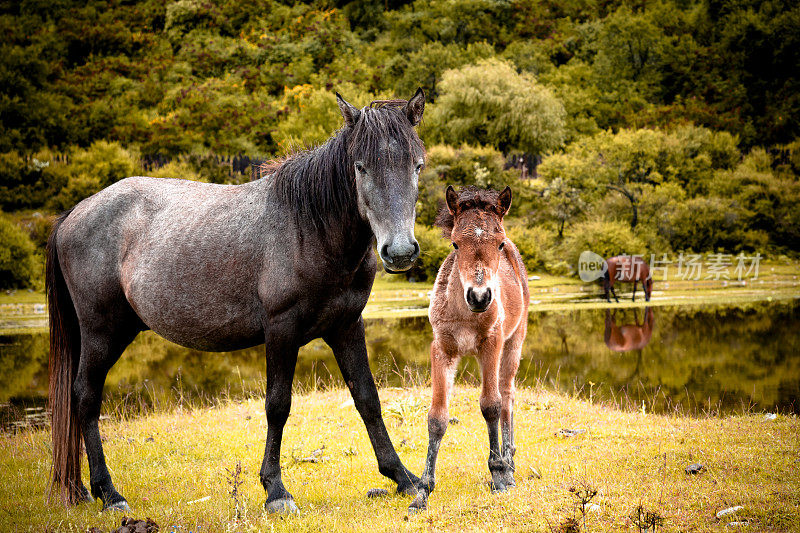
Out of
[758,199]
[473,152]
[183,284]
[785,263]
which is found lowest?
[785,263]

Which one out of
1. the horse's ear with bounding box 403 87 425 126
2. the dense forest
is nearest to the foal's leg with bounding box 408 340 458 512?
the horse's ear with bounding box 403 87 425 126

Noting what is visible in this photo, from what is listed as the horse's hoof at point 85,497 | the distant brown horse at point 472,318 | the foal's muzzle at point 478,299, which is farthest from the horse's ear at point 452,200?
the horse's hoof at point 85,497

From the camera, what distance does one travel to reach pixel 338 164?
4.52 m

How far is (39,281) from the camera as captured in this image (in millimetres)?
22578

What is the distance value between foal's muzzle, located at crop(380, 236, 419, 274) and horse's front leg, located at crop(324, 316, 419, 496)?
117 centimetres

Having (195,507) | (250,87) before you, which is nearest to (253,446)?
(195,507)

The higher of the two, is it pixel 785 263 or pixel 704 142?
pixel 704 142

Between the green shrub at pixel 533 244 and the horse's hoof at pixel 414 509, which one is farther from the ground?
the horse's hoof at pixel 414 509

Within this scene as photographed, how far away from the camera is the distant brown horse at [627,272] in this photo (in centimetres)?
2155

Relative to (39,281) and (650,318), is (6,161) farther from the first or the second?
(650,318)

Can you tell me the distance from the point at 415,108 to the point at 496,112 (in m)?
29.6

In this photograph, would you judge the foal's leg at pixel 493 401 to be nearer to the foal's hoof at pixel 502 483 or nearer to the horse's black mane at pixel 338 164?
the foal's hoof at pixel 502 483

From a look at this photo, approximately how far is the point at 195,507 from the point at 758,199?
3132cm

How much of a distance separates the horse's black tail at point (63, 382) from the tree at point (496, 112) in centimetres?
2791
